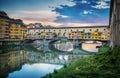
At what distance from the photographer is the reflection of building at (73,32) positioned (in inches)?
866

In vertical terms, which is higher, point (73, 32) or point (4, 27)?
point (4, 27)

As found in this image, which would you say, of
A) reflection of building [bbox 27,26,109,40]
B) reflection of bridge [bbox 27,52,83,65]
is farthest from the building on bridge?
reflection of bridge [bbox 27,52,83,65]

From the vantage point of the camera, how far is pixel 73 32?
77.2ft

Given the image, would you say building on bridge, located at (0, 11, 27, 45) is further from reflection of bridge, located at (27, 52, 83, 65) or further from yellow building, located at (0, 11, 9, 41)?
reflection of bridge, located at (27, 52, 83, 65)

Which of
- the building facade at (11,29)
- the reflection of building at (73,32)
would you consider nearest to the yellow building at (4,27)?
the building facade at (11,29)

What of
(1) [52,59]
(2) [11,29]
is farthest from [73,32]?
(2) [11,29]

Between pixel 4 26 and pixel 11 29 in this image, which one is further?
pixel 11 29

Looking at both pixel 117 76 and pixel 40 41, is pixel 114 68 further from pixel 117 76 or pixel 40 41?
pixel 40 41

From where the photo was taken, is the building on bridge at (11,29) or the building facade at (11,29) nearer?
the building on bridge at (11,29)

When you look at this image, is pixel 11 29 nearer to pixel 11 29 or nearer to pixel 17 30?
pixel 11 29

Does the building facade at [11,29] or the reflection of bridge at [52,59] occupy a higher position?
the building facade at [11,29]

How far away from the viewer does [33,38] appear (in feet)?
85.4

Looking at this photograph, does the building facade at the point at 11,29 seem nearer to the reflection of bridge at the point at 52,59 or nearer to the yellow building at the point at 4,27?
the yellow building at the point at 4,27

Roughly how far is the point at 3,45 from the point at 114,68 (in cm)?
1879
